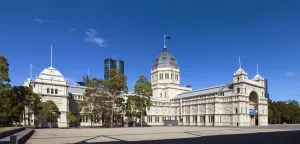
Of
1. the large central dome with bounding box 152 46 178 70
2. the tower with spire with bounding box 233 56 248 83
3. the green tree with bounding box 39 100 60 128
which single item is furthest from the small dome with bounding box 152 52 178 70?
the green tree with bounding box 39 100 60 128

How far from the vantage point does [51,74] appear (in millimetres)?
91812

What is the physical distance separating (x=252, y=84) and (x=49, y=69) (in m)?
75.2

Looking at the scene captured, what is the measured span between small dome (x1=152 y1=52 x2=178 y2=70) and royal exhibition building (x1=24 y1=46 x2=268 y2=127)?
372 centimetres

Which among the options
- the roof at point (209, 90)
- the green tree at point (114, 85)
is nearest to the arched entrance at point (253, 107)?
the roof at point (209, 90)

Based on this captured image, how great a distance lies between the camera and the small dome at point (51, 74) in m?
90.2

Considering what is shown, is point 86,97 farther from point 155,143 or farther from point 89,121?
point 155,143

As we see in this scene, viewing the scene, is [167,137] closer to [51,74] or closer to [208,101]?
[51,74]

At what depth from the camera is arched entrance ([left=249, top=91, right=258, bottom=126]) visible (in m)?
98.7

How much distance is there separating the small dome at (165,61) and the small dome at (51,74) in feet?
191

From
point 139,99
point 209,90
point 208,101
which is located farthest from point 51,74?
point 209,90

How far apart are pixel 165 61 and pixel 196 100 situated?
33.7m

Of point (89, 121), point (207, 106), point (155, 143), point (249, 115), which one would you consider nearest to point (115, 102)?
point (89, 121)

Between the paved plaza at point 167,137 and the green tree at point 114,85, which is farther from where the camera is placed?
the green tree at point 114,85

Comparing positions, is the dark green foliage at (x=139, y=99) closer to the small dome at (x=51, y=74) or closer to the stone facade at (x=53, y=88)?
the stone facade at (x=53, y=88)
